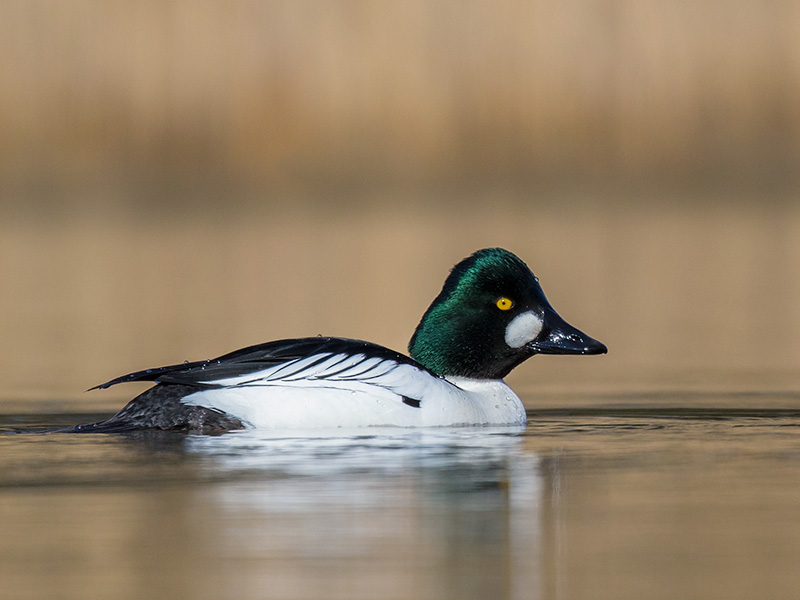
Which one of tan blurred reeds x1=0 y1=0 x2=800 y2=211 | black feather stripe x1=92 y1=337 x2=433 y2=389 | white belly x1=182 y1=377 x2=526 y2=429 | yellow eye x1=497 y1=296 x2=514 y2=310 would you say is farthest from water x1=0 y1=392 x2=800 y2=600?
tan blurred reeds x1=0 y1=0 x2=800 y2=211

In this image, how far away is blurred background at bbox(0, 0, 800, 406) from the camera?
20.7m

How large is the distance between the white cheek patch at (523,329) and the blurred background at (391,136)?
8413 millimetres

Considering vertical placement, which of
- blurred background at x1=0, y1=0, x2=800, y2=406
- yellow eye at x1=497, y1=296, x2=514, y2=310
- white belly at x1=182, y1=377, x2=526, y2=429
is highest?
blurred background at x1=0, y1=0, x2=800, y2=406

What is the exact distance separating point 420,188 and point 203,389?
20.1 metres

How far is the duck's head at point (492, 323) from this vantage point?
8.74 meters

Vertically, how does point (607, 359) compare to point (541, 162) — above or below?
below

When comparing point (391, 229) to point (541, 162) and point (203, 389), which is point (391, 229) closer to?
point (541, 162)

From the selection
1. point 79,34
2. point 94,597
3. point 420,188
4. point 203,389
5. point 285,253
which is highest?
point 79,34

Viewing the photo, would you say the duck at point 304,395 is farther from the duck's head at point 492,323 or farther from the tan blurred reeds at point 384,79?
the tan blurred reeds at point 384,79

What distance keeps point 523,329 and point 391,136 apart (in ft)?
52.9

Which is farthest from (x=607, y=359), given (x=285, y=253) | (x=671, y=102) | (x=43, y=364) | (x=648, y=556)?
(x=671, y=102)

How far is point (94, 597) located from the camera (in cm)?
502

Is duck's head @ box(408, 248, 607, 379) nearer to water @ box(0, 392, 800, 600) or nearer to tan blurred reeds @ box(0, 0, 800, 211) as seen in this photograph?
water @ box(0, 392, 800, 600)

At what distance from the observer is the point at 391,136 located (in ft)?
81.0
